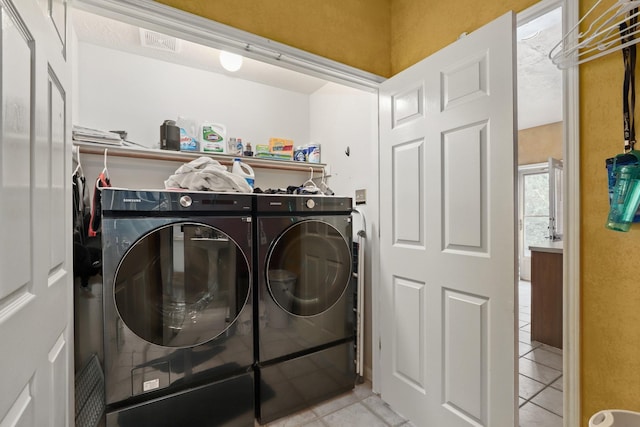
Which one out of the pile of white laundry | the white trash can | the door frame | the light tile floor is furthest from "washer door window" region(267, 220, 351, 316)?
the white trash can

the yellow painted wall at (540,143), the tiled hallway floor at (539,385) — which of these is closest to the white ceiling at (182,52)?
the tiled hallway floor at (539,385)

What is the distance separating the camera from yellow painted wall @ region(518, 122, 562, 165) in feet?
15.9

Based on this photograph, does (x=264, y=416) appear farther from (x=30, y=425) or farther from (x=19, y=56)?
(x=19, y=56)

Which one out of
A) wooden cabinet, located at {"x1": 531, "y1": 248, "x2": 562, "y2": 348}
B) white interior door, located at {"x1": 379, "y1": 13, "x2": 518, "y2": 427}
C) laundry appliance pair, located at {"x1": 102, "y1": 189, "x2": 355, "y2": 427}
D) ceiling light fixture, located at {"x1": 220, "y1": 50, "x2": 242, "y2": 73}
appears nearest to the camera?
white interior door, located at {"x1": 379, "y1": 13, "x2": 518, "y2": 427}

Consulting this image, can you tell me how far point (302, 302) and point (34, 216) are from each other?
53.5 inches

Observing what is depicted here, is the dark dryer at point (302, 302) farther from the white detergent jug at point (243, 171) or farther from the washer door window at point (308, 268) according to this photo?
the white detergent jug at point (243, 171)

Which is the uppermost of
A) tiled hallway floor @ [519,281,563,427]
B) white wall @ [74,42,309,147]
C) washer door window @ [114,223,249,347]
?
white wall @ [74,42,309,147]

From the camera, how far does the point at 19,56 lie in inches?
24.4

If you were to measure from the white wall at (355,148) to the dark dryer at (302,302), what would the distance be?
19 cm

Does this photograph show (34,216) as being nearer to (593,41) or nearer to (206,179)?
(206,179)

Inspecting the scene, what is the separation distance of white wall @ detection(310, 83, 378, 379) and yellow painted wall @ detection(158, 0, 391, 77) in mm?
300

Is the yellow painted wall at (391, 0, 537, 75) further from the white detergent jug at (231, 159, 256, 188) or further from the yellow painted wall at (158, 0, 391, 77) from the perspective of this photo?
the white detergent jug at (231, 159, 256, 188)

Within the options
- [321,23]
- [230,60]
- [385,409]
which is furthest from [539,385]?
[230,60]

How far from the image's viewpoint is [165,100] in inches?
88.6
